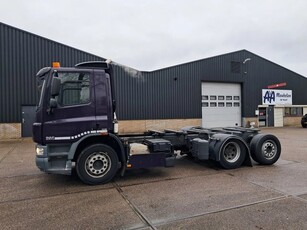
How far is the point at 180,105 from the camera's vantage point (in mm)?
22391

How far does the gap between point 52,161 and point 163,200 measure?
2545mm

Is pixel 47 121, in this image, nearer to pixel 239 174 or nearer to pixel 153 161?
pixel 153 161

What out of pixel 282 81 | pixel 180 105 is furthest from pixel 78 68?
pixel 282 81

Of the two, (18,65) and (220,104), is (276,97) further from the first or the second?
(18,65)

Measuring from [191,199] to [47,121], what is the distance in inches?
132

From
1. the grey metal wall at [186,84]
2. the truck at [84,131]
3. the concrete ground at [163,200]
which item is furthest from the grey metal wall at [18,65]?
the truck at [84,131]

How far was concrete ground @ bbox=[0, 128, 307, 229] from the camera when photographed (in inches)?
151

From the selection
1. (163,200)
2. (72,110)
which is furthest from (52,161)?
(163,200)

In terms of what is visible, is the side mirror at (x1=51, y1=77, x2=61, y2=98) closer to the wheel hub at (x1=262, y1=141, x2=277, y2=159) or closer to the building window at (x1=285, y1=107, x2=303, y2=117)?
the wheel hub at (x1=262, y1=141, x2=277, y2=159)

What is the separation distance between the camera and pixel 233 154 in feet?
24.6

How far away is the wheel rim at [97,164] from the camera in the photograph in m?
5.76

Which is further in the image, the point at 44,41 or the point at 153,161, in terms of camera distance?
the point at 44,41

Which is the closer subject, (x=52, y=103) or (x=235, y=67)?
(x=52, y=103)

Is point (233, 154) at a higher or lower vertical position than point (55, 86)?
lower
